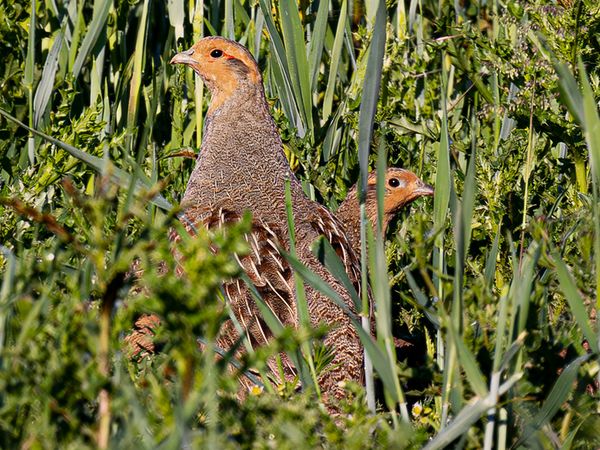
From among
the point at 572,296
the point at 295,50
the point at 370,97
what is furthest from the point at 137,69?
the point at 572,296

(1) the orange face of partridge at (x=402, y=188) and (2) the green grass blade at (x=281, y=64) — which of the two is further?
Result: (1) the orange face of partridge at (x=402, y=188)

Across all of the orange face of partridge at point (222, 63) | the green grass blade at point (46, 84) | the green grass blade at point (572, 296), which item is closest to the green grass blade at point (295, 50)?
the orange face of partridge at point (222, 63)

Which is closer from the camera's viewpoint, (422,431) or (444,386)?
(422,431)

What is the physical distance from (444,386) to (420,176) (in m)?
2.82

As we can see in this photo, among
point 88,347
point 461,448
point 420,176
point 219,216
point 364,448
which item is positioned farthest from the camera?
point 420,176

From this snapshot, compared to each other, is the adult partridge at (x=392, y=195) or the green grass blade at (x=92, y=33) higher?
the green grass blade at (x=92, y=33)

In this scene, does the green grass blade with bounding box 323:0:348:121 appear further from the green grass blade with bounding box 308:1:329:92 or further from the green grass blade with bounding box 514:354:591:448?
the green grass blade with bounding box 514:354:591:448

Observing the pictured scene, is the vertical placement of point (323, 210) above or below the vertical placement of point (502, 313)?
below

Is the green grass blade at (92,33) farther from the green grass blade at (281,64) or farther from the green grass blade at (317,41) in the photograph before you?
the green grass blade at (317,41)

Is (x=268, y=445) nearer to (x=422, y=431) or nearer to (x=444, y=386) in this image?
(x=422, y=431)

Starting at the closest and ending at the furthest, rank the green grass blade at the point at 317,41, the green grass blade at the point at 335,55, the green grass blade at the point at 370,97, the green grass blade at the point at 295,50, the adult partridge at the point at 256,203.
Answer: the green grass blade at the point at 370,97 → the adult partridge at the point at 256,203 → the green grass blade at the point at 295,50 → the green grass blade at the point at 317,41 → the green grass blade at the point at 335,55

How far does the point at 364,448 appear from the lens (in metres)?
2.18

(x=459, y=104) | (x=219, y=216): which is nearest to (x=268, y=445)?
(x=219, y=216)

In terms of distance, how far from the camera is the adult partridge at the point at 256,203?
12.1 feet
